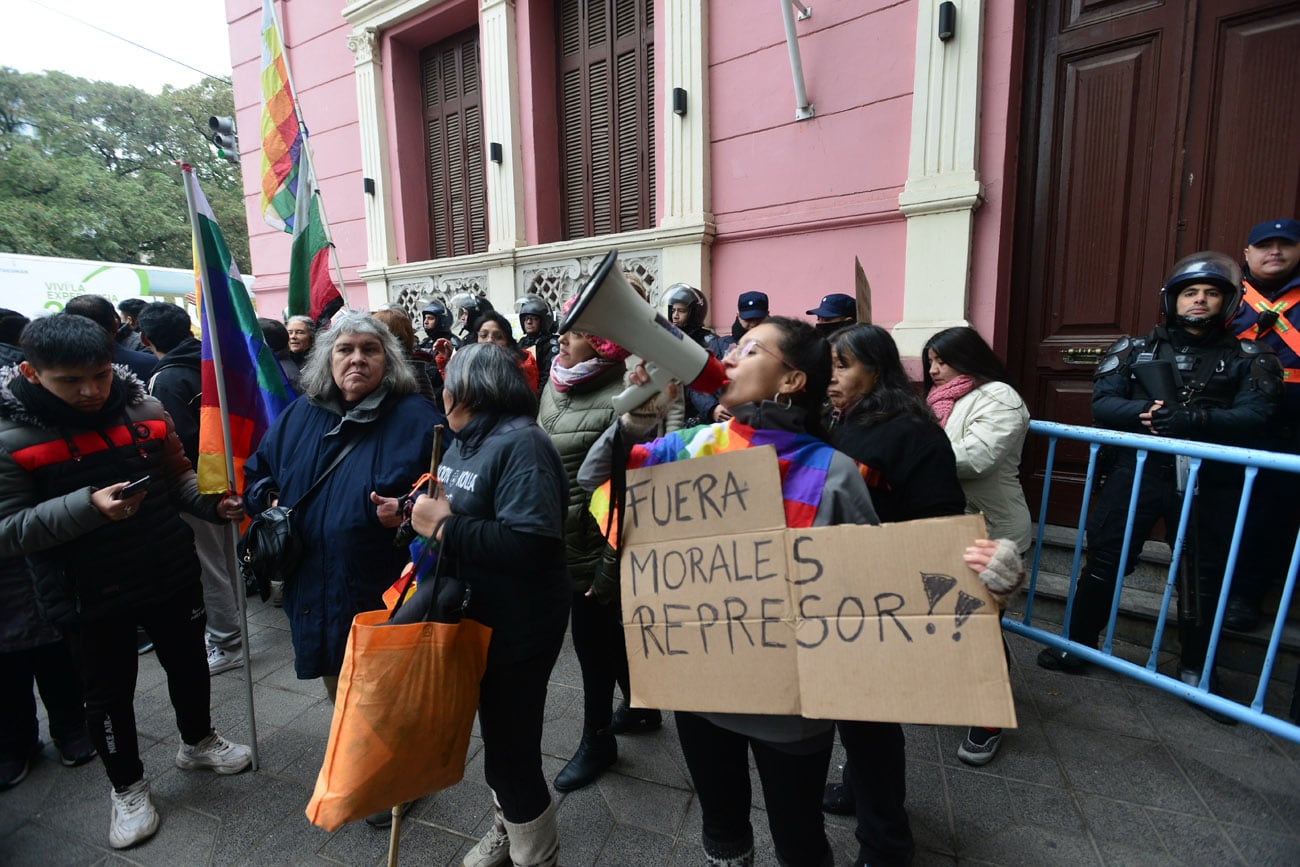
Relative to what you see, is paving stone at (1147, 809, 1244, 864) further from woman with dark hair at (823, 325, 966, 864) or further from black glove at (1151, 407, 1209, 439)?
black glove at (1151, 407, 1209, 439)

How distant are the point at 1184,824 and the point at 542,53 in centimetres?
746

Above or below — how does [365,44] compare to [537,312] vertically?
above

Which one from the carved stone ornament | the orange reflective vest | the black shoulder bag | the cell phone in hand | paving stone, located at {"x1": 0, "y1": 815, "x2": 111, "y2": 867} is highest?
the carved stone ornament

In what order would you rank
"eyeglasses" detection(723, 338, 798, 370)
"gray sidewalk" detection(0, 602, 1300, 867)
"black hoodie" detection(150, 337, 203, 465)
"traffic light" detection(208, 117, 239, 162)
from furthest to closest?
"traffic light" detection(208, 117, 239, 162)
"black hoodie" detection(150, 337, 203, 465)
"gray sidewalk" detection(0, 602, 1300, 867)
"eyeglasses" detection(723, 338, 798, 370)

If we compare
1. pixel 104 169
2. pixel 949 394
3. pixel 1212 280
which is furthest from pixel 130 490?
pixel 104 169

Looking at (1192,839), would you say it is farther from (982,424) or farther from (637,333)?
(637,333)

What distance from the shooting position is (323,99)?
816 centimetres

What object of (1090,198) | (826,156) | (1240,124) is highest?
(826,156)

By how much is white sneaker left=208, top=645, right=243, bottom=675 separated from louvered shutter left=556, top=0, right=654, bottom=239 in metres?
4.88

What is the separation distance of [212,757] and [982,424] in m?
3.65

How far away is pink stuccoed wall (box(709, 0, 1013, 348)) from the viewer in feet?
14.2

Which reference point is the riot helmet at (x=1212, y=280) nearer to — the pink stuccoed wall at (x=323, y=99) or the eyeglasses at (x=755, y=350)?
the eyeglasses at (x=755, y=350)

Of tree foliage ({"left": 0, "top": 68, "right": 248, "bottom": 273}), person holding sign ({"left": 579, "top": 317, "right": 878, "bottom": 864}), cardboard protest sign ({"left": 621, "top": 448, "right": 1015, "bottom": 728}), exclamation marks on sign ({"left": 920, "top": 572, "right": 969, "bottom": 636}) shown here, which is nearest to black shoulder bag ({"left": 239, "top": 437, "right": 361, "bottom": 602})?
person holding sign ({"left": 579, "top": 317, "right": 878, "bottom": 864})

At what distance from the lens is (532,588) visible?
6.42 feet
